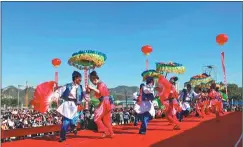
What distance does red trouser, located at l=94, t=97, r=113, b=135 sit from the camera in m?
8.93

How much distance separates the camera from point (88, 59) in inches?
507

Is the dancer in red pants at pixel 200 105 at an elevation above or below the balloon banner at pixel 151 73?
below

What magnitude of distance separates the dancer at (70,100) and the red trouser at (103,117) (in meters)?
0.60

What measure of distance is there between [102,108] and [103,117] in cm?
25

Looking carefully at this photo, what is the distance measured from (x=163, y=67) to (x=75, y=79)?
39.5ft

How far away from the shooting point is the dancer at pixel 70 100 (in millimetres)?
8344

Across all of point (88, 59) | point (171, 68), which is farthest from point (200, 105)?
point (88, 59)

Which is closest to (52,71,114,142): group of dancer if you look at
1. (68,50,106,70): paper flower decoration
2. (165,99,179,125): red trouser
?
(165,99,179,125): red trouser

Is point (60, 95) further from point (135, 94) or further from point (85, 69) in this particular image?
point (85, 69)

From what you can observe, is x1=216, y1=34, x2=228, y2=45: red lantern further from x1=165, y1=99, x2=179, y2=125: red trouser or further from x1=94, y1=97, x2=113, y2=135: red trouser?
x1=94, y1=97, x2=113, y2=135: red trouser

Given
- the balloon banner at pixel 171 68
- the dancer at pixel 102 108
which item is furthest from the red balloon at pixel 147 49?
the dancer at pixel 102 108

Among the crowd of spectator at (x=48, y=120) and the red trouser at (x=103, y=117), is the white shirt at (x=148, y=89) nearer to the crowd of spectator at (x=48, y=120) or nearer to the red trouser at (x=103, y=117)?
the red trouser at (x=103, y=117)

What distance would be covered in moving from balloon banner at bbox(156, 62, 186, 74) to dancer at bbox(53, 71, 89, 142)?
38.7 feet

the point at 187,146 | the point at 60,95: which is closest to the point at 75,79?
the point at 60,95
